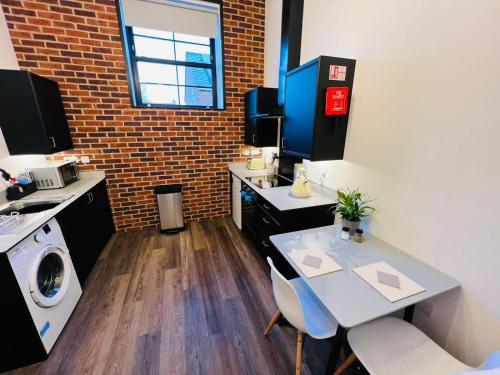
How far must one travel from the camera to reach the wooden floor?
1439mm

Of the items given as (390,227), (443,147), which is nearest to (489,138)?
(443,147)

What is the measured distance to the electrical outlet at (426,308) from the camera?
4.35 ft

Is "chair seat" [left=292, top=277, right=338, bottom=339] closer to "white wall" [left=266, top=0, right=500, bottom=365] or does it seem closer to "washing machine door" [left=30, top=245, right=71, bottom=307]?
"white wall" [left=266, top=0, right=500, bottom=365]

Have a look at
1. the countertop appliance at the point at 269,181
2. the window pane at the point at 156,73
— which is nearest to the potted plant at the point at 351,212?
the countertop appliance at the point at 269,181

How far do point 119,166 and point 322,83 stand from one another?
2742mm

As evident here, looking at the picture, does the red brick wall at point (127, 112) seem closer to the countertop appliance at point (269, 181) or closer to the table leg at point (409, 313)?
the countertop appliance at point (269, 181)

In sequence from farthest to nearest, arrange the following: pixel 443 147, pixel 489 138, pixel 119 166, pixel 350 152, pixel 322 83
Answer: pixel 119 166
pixel 350 152
pixel 322 83
pixel 443 147
pixel 489 138

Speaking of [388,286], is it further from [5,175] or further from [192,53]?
[192,53]

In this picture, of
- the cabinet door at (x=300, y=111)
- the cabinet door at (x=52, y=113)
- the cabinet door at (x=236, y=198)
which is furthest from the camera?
the cabinet door at (x=236, y=198)

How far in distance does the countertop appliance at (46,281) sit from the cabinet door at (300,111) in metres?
2.15

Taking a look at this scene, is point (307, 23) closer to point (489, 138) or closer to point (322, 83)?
point (322, 83)

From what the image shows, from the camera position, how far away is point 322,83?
166cm

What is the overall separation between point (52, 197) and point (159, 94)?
1.81 meters

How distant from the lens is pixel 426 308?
135 centimetres
